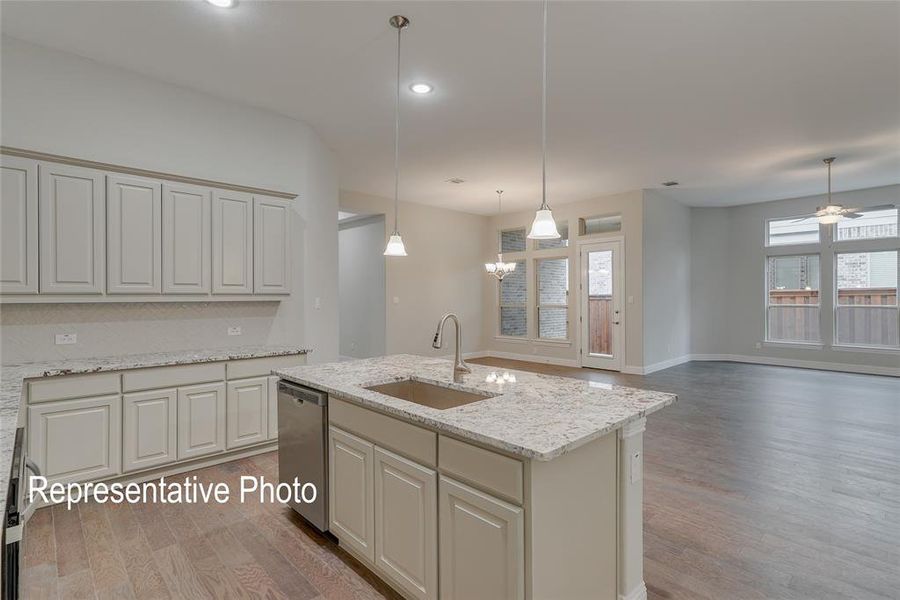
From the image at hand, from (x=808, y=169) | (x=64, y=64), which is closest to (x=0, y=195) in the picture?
(x=64, y=64)

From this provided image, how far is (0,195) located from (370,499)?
3.00 meters

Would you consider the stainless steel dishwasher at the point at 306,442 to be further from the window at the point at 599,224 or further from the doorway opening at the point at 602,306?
the window at the point at 599,224

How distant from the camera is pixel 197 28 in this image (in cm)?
293

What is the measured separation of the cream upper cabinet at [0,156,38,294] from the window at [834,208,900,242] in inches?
398

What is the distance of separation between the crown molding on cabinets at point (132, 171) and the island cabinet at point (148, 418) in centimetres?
143

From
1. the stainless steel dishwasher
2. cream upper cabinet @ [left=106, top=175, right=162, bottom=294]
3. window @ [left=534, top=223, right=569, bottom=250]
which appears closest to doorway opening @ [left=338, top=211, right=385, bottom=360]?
Result: window @ [left=534, top=223, right=569, bottom=250]

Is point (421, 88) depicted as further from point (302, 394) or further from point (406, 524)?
point (406, 524)

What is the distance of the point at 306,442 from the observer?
2574 millimetres

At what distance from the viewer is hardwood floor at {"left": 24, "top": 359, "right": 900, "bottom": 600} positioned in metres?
2.10

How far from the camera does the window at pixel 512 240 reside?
30.3ft

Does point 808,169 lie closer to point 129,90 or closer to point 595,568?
point 595,568

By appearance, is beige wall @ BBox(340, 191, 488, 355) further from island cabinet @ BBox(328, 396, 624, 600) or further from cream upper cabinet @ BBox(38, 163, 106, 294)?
island cabinet @ BBox(328, 396, 624, 600)

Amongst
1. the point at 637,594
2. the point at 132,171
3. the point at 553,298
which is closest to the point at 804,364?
the point at 553,298

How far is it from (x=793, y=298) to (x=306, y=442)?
9.14 meters
